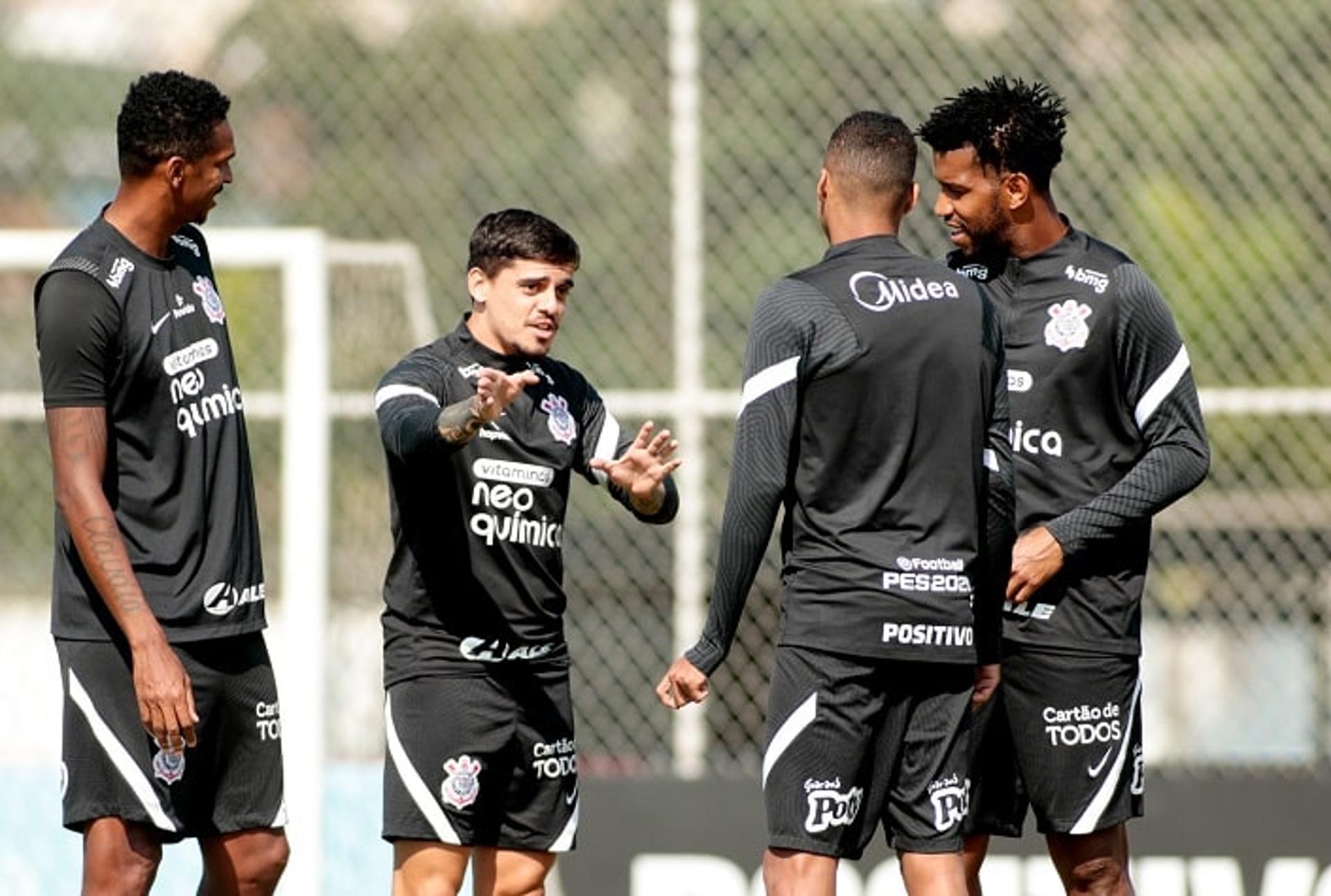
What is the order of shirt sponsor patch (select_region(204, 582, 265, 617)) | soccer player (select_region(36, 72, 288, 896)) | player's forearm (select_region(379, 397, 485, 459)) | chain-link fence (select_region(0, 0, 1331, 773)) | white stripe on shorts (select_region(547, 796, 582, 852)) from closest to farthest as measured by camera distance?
soccer player (select_region(36, 72, 288, 896))
player's forearm (select_region(379, 397, 485, 459))
shirt sponsor patch (select_region(204, 582, 265, 617))
white stripe on shorts (select_region(547, 796, 582, 852))
chain-link fence (select_region(0, 0, 1331, 773))

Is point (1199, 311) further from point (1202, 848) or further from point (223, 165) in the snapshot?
point (223, 165)

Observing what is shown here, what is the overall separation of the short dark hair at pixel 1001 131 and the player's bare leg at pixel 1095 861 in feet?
5.56

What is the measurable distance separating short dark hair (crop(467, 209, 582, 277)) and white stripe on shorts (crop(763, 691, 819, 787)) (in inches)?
52.0

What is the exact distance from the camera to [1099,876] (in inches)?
222

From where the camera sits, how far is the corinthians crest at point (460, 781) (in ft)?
18.0

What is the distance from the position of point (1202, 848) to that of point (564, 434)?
3.37 metres

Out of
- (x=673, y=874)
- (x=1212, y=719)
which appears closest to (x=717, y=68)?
(x=673, y=874)

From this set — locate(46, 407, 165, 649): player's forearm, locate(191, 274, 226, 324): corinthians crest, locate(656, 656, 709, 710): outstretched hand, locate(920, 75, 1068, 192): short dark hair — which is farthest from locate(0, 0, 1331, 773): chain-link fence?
locate(46, 407, 165, 649): player's forearm

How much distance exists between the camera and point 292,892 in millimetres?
7621

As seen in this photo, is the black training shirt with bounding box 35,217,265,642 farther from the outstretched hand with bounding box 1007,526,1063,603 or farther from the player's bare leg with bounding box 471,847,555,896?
the outstretched hand with bounding box 1007,526,1063,603

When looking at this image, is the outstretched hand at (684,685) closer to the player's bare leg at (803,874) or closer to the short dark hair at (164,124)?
the player's bare leg at (803,874)

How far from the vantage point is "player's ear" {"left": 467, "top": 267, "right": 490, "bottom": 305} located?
18.3 ft

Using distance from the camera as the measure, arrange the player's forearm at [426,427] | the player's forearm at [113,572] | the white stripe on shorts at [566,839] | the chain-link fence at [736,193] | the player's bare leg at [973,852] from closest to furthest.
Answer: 1. the player's forearm at [113,572]
2. the player's forearm at [426,427]
3. the white stripe on shorts at [566,839]
4. the player's bare leg at [973,852]
5. the chain-link fence at [736,193]

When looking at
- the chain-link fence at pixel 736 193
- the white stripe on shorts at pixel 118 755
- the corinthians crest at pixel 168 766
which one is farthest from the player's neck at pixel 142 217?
the chain-link fence at pixel 736 193
